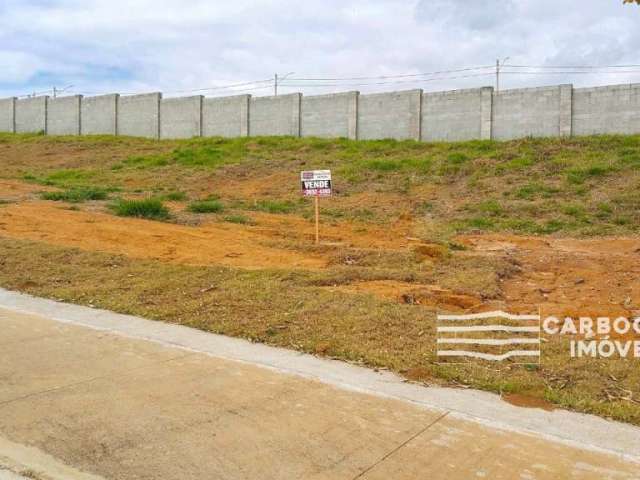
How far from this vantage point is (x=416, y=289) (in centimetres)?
820

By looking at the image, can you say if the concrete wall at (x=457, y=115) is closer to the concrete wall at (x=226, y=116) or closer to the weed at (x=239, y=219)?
the concrete wall at (x=226, y=116)

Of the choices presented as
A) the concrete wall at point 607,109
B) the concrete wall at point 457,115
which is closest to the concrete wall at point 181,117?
the concrete wall at point 457,115

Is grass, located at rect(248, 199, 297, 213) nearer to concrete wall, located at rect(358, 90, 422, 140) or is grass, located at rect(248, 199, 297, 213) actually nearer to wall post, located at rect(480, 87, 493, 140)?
concrete wall, located at rect(358, 90, 422, 140)

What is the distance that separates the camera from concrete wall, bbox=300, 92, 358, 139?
2898cm

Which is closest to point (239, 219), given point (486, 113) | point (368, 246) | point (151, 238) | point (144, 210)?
point (144, 210)

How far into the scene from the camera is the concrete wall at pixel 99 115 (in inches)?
1453

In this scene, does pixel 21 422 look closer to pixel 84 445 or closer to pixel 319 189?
pixel 84 445

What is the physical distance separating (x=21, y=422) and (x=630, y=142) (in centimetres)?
2221

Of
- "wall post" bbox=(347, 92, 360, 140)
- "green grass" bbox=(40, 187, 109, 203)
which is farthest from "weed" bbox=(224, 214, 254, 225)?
"wall post" bbox=(347, 92, 360, 140)

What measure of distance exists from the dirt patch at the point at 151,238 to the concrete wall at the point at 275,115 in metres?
16.3

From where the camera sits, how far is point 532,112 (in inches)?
981

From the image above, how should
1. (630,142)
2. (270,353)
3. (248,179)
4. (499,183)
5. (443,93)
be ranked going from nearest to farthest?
(270,353) → (499,183) → (630,142) → (248,179) → (443,93)


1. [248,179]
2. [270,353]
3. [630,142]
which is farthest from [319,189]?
[630,142]

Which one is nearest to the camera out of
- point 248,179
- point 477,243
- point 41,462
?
point 41,462
